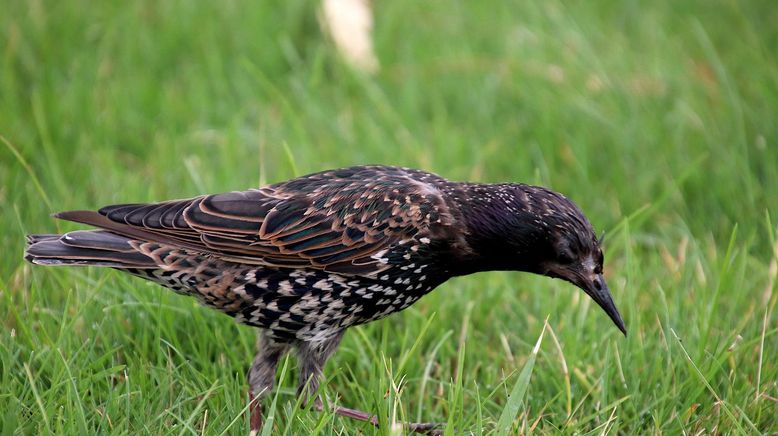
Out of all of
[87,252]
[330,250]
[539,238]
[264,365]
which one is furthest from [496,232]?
[87,252]

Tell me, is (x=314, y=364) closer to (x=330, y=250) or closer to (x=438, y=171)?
(x=330, y=250)

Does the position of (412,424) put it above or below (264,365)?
below

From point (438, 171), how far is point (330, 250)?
2.17 metres

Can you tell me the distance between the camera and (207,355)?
4125 millimetres

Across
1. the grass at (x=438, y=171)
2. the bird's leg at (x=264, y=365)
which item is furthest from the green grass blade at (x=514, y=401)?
the bird's leg at (x=264, y=365)

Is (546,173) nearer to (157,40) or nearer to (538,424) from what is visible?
(538,424)

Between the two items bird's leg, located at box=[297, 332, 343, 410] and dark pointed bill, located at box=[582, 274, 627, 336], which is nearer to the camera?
dark pointed bill, located at box=[582, 274, 627, 336]

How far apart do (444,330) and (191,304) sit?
113 centimetres

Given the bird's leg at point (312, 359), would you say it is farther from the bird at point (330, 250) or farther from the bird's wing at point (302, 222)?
the bird's wing at point (302, 222)

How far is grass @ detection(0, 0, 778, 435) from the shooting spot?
381 cm

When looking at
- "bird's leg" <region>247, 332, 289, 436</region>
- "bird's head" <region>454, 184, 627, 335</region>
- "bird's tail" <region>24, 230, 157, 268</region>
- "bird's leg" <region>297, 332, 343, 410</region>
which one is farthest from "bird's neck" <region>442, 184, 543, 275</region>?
"bird's tail" <region>24, 230, 157, 268</region>

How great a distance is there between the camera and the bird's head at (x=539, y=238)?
3734 millimetres

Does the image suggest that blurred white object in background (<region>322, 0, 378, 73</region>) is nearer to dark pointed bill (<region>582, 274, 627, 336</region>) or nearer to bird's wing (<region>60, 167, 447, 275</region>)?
bird's wing (<region>60, 167, 447, 275</region>)

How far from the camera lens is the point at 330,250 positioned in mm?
3830
